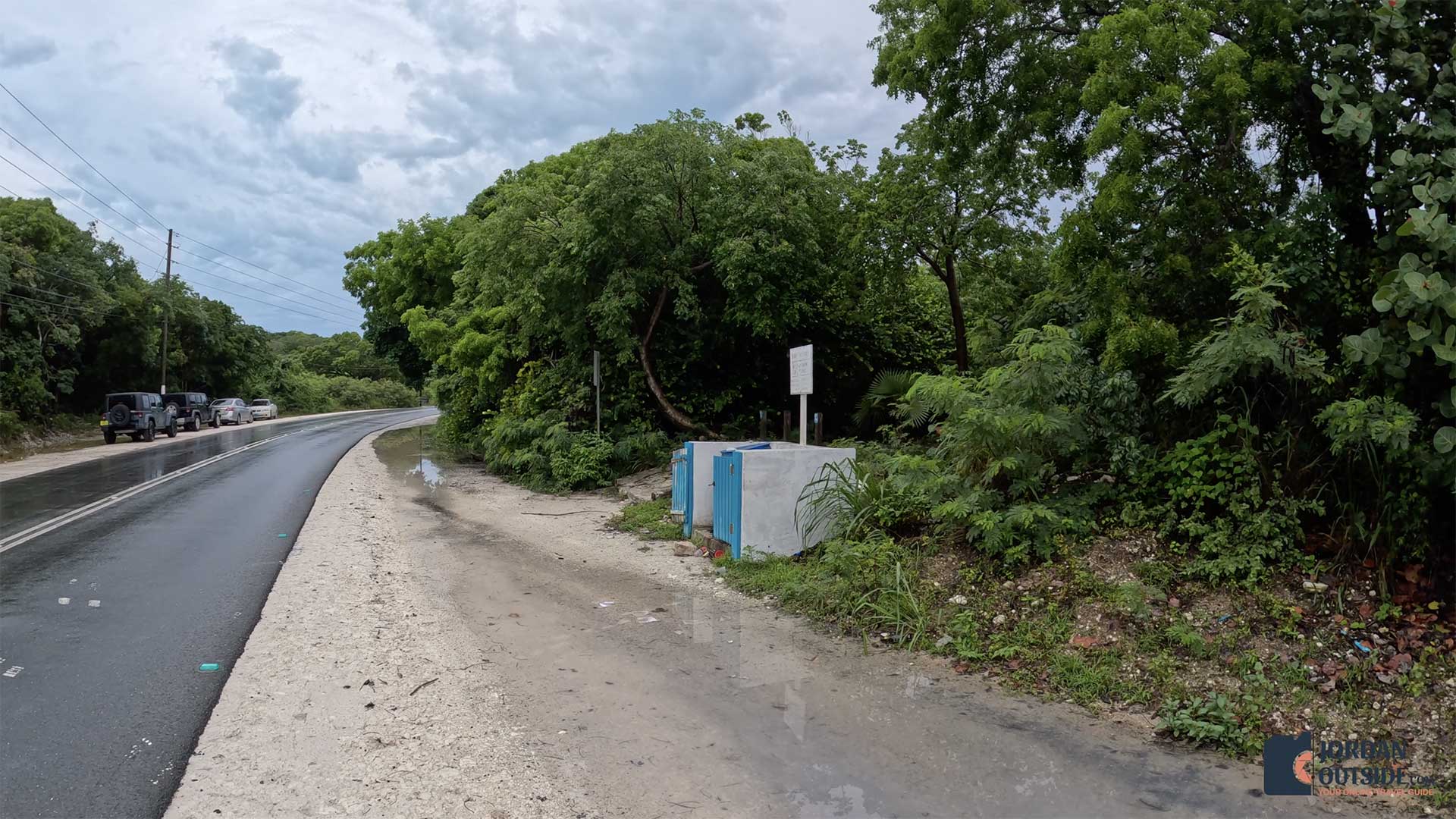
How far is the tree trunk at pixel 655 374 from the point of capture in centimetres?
1670

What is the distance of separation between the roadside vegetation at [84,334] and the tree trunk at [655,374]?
75.9 ft

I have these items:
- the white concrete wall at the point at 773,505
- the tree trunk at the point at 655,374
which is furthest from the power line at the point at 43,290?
the white concrete wall at the point at 773,505

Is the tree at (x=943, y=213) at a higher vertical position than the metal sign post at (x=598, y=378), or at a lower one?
higher

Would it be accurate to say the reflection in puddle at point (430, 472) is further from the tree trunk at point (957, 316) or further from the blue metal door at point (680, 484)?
the tree trunk at point (957, 316)

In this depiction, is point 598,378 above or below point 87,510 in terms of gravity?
above

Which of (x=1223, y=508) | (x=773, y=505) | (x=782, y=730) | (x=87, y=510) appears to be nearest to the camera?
(x=782, y=730)

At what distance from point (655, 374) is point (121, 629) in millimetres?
11513

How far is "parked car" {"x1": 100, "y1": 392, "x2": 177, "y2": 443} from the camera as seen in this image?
29812 millimetres

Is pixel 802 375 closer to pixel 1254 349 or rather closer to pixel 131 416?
pixel 1254 349

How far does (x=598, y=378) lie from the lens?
16391 mm

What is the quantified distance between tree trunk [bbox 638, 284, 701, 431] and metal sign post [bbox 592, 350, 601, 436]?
93 centimetres

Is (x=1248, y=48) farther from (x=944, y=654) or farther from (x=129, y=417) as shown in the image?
(x=129, y=417)

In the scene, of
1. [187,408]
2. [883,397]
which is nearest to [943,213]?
[883,397]

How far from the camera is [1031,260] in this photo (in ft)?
53.1
